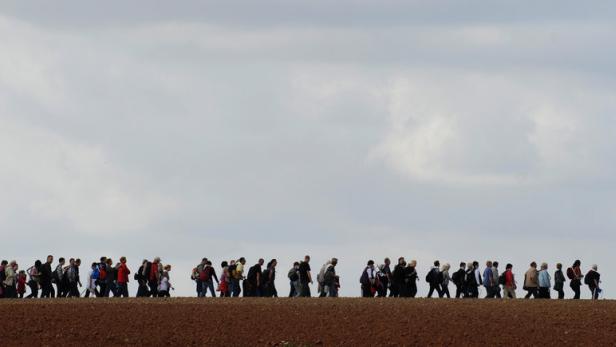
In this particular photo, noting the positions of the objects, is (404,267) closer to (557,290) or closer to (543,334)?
(557,290)

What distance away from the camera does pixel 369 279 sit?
66.8 metres

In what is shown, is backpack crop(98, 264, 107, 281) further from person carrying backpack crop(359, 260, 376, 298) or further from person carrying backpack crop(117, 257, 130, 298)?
person carrying backpack crop(359, 260, 376, 298)

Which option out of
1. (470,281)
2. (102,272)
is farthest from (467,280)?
(102,272)

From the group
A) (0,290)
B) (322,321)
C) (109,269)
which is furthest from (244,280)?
(322,321)

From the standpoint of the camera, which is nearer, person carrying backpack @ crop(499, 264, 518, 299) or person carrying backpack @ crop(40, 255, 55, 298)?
person carrying backpack @ crop(40, 255, 55, 298)

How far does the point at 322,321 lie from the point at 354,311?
7.78 ft

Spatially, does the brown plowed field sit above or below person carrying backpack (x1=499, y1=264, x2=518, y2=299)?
below

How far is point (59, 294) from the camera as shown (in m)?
66.4

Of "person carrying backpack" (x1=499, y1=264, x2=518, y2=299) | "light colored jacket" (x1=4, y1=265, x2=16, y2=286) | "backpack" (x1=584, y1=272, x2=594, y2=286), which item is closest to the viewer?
"light colored jacket" (x1=4, y1=265, x2=16, y2=286)

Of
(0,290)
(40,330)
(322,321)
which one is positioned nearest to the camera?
(40,330)

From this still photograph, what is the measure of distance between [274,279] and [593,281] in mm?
12247

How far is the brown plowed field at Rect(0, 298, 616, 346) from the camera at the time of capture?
50.4 m

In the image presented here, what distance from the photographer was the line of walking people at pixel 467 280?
66.5m

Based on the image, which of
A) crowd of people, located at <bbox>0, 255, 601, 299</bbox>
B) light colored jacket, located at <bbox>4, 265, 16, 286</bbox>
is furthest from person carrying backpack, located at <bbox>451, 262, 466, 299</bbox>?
light colored jacket, located at <bbox>4, 265, 16, 286</bbox>
